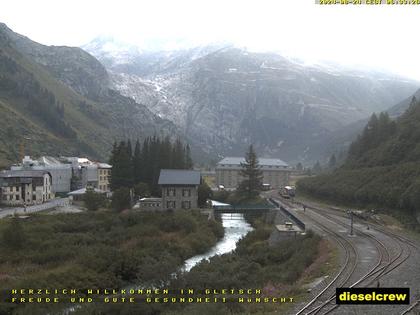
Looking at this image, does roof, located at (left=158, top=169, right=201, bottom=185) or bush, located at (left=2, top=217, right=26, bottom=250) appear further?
roof, located at (left=158, top=169, right=201, bottom=185)

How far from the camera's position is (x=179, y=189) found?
8944 cm

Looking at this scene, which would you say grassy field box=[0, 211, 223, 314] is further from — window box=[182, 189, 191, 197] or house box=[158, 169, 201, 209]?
window box=[182, 189, 191, 197]

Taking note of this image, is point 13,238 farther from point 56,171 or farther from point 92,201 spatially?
point 56,171

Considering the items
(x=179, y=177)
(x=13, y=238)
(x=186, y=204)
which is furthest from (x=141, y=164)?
(x=13, y=238)

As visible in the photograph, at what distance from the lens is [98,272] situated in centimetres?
4806

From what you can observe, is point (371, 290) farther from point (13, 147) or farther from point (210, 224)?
point (13, 147)

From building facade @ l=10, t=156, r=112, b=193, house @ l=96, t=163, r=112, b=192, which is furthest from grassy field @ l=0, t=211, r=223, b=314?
house @ l=96, t=163, r=112, b=192

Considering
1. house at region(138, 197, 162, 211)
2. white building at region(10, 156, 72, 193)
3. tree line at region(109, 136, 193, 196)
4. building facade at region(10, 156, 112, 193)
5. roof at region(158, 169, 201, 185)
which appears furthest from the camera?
building facade at region(10, 156, 112, 193)

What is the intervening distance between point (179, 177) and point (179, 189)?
239 centimetres

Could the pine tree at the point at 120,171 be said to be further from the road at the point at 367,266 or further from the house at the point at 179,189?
the road at the point at 367,266

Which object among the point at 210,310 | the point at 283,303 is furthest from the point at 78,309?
the point at 283,303

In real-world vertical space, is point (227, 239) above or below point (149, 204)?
below

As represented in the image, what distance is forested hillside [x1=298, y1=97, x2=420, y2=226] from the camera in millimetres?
71688

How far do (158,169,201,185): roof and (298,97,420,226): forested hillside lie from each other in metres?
30.9
